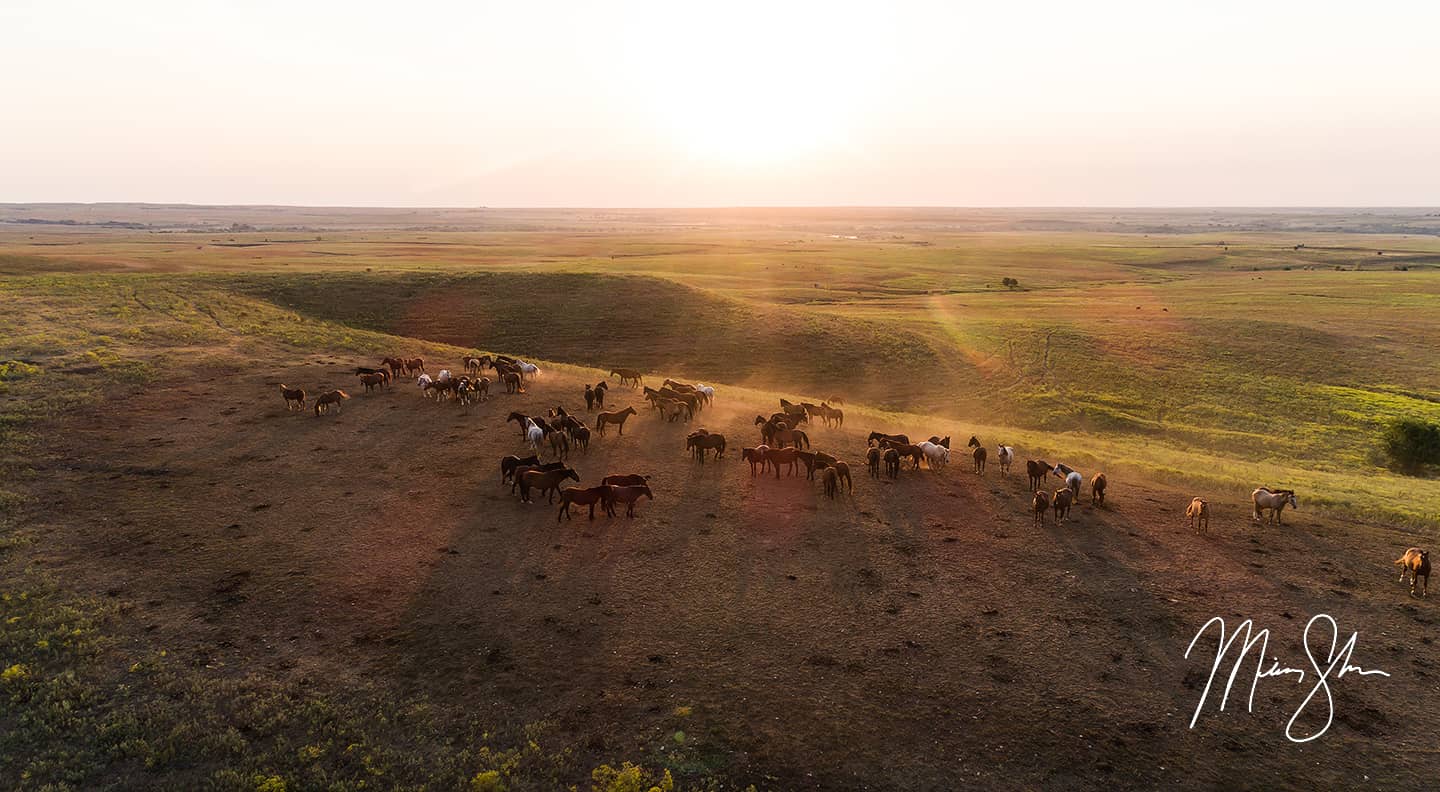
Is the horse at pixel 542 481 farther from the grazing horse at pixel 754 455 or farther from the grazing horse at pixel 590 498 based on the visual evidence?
the grazing horse at pixel 754 455

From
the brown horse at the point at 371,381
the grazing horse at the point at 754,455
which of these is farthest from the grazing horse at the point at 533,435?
the brown horse at the point at 371,381

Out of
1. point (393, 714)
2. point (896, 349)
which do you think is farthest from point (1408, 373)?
point (393, 714)

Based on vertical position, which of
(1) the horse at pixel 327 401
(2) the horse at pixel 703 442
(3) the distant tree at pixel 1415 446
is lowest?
(3) the distant tree at pixel 1415 446

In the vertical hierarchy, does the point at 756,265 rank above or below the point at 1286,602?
above

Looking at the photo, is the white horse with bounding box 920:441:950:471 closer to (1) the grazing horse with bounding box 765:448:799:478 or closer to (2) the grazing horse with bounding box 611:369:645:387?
(1) the grazing horse with bounding box 765:448:799:478

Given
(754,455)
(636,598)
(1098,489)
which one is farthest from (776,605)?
(1098,489)

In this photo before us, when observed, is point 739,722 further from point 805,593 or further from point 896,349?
point 896,349

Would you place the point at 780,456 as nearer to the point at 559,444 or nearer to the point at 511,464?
the point at 559,444
